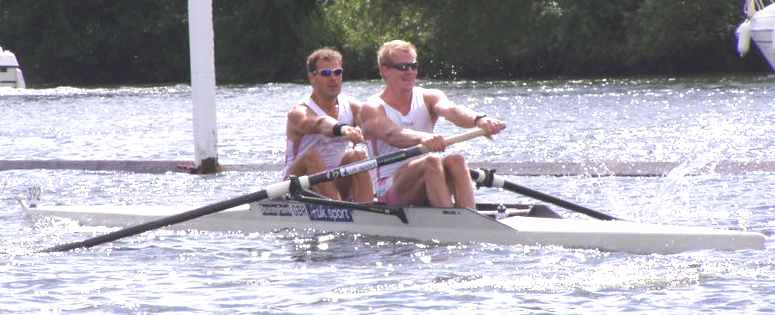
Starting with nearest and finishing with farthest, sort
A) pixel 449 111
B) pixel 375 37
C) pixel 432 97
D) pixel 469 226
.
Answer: pixel 469 226 < pixel 449 111 < pixel 432 97 < pixel 375 37

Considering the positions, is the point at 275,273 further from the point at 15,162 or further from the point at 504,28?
the point at 504,28

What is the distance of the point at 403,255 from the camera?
10.8 metres

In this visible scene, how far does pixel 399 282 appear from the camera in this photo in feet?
32.1

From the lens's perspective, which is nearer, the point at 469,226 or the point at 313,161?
the point at 469,226

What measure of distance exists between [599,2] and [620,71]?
2.33m

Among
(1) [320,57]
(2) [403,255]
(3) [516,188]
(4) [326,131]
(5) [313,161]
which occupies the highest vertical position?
(1) [320,57]

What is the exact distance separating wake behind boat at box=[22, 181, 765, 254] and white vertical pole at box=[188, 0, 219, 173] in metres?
4.47

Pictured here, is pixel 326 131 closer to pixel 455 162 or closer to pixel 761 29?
pixel 455 162

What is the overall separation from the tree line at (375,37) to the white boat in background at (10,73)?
7.46 meters

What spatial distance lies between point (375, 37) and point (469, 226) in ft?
140

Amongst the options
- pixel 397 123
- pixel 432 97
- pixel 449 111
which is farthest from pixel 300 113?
pixel 449 111

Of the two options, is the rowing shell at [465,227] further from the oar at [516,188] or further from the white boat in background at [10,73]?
the white boat in background at [10,73]

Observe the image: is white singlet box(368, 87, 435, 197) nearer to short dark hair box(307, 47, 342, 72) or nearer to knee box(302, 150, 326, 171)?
short dark hair box(307, 47, 342, 72)

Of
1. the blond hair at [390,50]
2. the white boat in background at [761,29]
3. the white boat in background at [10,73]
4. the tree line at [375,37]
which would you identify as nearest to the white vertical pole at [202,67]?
the blond hair at [390,50]
